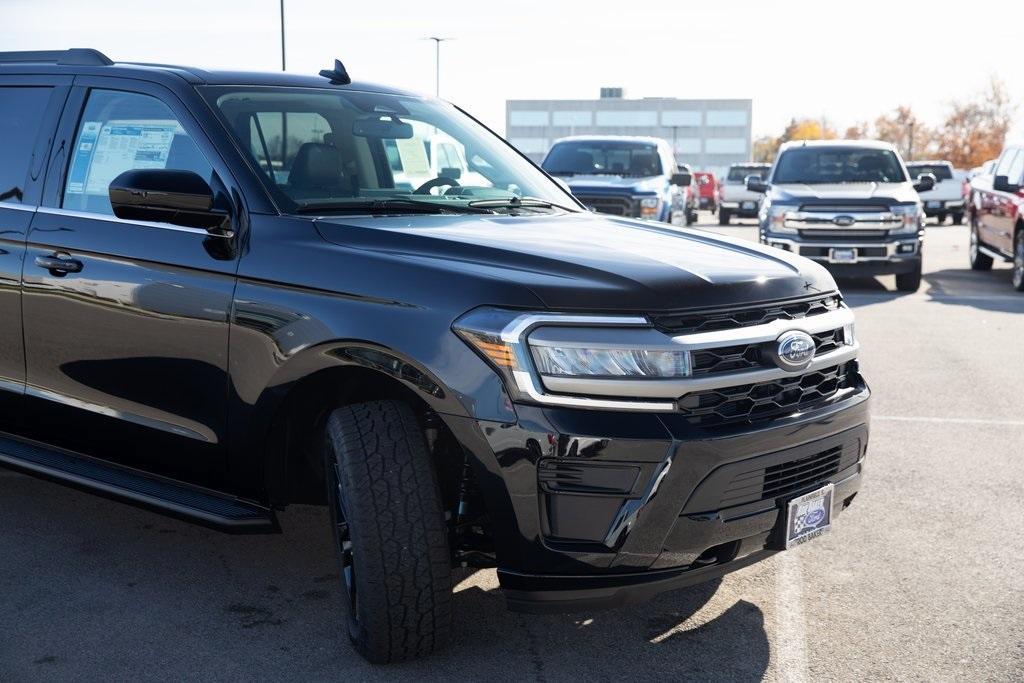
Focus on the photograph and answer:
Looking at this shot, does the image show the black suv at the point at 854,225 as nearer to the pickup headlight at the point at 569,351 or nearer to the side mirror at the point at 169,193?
the side mirror at the point at 169,193

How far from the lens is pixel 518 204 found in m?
4.55

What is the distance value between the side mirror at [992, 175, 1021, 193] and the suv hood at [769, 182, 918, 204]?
92cm

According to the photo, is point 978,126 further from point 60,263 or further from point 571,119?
point 60,263

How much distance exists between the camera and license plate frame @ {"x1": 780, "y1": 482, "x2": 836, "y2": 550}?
3426 mm

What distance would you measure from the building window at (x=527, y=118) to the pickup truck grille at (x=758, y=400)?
4541 inches

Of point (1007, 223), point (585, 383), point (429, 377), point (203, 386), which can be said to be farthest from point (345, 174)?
point (1007, 223)

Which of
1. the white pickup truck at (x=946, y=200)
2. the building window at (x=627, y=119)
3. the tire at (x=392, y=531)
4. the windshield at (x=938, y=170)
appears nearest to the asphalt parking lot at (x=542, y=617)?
the tire at (x=392, y=531)

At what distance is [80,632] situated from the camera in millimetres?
3764

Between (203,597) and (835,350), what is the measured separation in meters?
2.26

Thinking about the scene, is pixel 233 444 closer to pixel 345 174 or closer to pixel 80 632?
pixel 80 632

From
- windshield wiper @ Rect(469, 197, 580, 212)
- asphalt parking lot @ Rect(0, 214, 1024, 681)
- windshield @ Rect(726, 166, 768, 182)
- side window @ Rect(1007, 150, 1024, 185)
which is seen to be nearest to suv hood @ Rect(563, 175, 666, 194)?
side window @ Rect(1007, 150, 1024, 185)

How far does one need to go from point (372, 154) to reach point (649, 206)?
10976 millimetres

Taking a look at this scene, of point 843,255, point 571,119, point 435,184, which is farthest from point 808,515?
point 571,119

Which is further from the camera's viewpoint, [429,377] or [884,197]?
[884,197]
